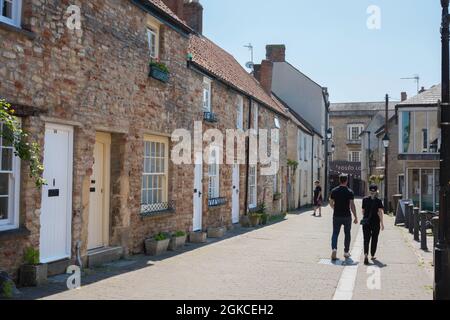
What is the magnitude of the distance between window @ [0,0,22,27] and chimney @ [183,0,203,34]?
14479 millimetres

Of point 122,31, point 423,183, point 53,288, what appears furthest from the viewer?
point 423,183

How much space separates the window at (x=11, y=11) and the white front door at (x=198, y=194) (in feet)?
26.0

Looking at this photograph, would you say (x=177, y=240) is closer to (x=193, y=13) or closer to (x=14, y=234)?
(x=14, y=234)

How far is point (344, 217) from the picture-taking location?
1160 cm

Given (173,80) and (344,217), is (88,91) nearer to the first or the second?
(173,80)

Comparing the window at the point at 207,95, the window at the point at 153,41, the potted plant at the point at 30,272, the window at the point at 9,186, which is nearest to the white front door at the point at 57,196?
the potted plant at the point at 30,272

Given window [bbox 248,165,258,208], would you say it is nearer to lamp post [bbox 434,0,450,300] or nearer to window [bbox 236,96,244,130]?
window [bbox 236,96,244,130]

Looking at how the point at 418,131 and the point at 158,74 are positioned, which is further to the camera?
the point at 418,131

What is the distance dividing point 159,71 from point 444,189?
708 cm

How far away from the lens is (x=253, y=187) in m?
22.4

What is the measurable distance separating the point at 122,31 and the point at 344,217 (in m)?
6.20

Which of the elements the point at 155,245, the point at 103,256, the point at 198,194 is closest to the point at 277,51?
the point at 198,194
